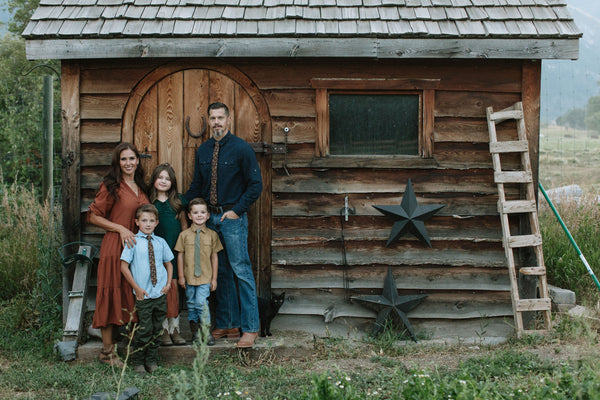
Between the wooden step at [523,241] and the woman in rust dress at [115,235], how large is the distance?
137 inches

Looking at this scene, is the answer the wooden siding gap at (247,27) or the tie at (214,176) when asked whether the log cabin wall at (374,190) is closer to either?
the wooden siding gap at (247,27)

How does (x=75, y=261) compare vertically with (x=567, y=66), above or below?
below

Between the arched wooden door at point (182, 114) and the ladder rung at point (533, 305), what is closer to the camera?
the ladder rung at point (533, 305)

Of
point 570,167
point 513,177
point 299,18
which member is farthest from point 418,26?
point 570,167

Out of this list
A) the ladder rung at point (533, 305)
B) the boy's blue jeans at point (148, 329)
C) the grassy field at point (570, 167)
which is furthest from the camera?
the grassy field at point (570, 167)

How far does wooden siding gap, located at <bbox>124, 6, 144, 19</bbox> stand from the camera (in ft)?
17.5

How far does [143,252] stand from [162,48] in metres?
1.94

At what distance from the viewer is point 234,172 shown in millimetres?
5055

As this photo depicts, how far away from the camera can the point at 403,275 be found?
18.5ft

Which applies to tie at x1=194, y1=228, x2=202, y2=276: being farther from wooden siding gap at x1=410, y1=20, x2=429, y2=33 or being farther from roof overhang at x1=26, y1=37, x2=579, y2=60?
wooden siding gap at x1=410, y1=20, x2=429, y2=33

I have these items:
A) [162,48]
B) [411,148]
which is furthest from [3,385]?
[411,148]

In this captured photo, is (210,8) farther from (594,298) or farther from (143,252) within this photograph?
(594,298)

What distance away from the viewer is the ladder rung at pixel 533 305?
17.3 ft

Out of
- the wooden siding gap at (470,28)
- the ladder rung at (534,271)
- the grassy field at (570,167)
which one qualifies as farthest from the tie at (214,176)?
the grassy field at (570,167)
